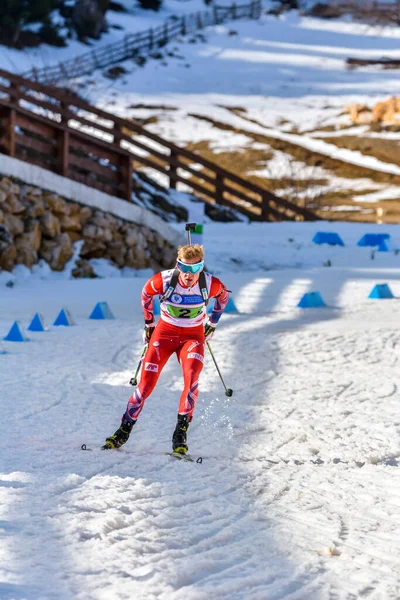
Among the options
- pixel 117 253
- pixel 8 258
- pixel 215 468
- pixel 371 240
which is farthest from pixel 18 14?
pixel 215 468

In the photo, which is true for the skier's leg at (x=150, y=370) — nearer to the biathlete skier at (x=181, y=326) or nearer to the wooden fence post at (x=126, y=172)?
the biathlete skier at (x=181, y=326)

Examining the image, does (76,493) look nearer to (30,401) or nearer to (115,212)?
(30,401)

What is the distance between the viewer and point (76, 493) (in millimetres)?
4645

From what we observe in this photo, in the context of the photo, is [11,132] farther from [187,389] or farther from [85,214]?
[187,389]

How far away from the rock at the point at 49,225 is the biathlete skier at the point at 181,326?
25.2 ft

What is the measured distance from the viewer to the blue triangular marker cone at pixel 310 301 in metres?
12.1

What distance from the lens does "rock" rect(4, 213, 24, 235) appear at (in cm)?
1298

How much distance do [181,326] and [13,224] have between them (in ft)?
24.7

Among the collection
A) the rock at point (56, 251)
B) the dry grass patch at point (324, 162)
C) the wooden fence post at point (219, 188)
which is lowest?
the dry grass patch at point (324, 162)

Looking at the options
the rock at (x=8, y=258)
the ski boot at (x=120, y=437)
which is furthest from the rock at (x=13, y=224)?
the ski boot at (x=120, y=437)

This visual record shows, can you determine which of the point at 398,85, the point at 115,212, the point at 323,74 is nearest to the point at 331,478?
the point at 115,212

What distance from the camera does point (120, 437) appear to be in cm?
574

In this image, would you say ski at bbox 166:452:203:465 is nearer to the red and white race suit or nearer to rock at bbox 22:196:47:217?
the red and white race suit

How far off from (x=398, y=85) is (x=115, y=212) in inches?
980
